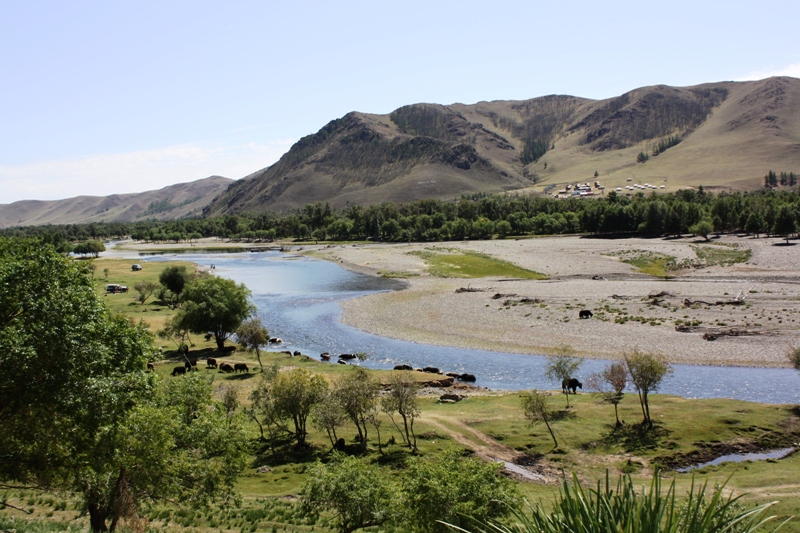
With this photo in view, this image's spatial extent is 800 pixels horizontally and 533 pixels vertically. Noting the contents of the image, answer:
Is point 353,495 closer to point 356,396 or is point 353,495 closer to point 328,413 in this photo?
point 328,413

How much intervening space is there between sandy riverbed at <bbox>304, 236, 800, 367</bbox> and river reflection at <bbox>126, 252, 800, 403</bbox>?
248 centimetres

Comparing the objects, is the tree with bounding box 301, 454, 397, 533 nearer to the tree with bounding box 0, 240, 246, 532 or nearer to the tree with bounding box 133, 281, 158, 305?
the tree with bounding box 0, 240, 246, 532

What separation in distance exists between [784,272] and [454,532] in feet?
321

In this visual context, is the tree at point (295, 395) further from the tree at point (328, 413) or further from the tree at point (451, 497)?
the tree at point (451, 497)

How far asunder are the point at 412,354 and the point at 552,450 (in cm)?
2748

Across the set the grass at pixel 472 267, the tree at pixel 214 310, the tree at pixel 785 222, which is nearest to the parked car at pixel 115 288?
the tree at pixel 214 310

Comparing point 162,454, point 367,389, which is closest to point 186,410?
point 162,454

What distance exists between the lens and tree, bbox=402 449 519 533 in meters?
17.6

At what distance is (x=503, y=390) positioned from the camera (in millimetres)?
45438

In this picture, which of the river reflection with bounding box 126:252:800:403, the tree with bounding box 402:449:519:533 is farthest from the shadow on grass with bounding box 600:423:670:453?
the tree with bounding box 402:449:519:533

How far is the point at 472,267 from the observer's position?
388 feet

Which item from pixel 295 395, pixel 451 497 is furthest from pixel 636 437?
pixel 295 395

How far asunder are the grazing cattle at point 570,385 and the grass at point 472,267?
199 feet

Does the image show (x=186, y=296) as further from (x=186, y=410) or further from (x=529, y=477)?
(x=529, y=477)
